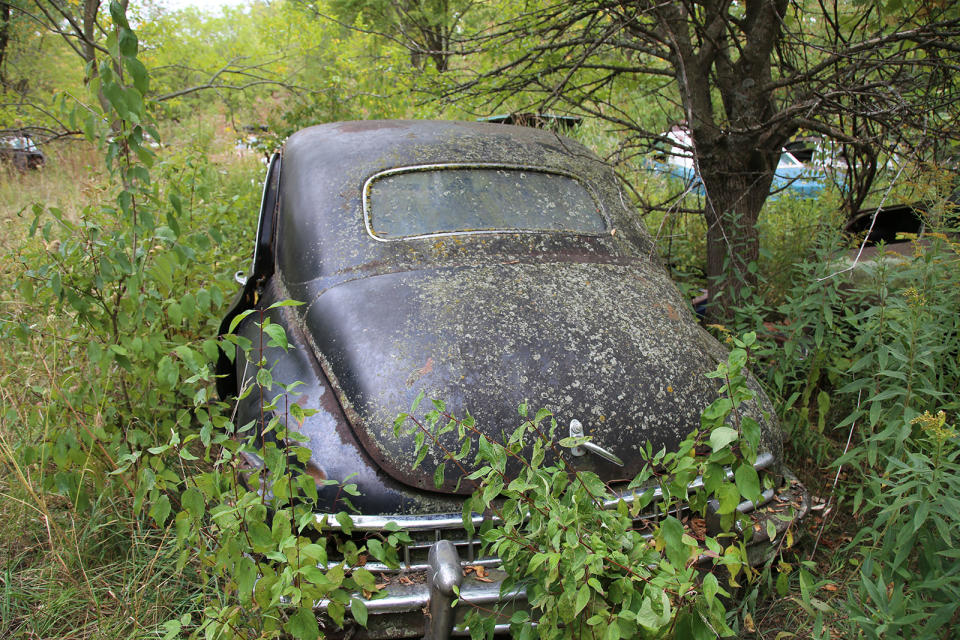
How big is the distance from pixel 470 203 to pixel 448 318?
2.44 ft

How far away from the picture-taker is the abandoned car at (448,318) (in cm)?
204

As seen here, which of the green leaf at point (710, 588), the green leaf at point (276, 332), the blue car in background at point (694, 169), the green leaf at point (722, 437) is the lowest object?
the green leaf at point (710, 588)

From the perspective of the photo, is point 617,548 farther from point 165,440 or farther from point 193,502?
point 165,440

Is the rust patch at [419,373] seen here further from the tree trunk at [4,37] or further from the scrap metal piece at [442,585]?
the tree trunk at [4,37]

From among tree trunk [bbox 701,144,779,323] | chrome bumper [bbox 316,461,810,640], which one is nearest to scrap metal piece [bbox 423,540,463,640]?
chrome bumper [bbox 316,461,810,640]

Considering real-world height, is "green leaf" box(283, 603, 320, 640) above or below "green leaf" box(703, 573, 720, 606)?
below

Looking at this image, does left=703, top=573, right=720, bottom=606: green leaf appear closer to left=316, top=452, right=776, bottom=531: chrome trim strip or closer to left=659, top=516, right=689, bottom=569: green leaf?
left=659, top=516, right=689, bottom=569: green leaf

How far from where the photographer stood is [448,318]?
237 cm

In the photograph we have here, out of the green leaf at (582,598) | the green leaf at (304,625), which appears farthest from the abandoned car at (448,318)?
the green leaf at (582,598)

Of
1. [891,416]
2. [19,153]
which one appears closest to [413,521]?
[891,416]

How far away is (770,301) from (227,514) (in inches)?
149

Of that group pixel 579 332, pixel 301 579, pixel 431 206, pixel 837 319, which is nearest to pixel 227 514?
pixel 301 579

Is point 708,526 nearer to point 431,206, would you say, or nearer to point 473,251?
point 473,251

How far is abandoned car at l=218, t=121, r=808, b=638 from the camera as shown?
204 centimetres
